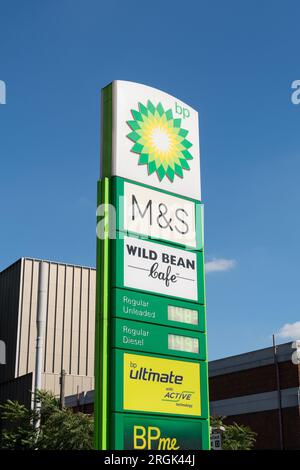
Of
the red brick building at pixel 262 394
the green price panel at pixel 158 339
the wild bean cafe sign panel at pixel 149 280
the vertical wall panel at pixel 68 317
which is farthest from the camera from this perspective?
the vertical wall panel at pixel 68 317

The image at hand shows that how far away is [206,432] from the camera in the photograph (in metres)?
16.3

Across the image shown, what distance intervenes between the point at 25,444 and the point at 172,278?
15253 mm

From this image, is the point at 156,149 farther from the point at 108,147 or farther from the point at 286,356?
the point at 286,356

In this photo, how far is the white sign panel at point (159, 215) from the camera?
16.2m

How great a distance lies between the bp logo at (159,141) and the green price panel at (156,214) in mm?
627

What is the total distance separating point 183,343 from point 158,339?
0.91 meters

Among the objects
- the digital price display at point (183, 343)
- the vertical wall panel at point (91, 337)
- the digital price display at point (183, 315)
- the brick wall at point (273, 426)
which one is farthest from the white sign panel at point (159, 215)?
the vertical wall panel at point (91, 337)

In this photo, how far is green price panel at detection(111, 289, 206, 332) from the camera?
50.4 feet

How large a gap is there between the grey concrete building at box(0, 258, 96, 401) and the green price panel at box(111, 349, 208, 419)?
38.2 metres

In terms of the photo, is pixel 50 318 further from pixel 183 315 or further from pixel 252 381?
pixel 183 315

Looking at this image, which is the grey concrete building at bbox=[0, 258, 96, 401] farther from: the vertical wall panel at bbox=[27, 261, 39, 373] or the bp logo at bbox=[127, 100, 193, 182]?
the bp logo at bbox=[127, 100, 193, 182]

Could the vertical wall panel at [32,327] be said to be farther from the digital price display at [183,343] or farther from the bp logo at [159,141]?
the digital price display at [183,343]

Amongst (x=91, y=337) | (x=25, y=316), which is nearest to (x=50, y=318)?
(x=25, y=316)

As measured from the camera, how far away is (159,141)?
17375 mm
